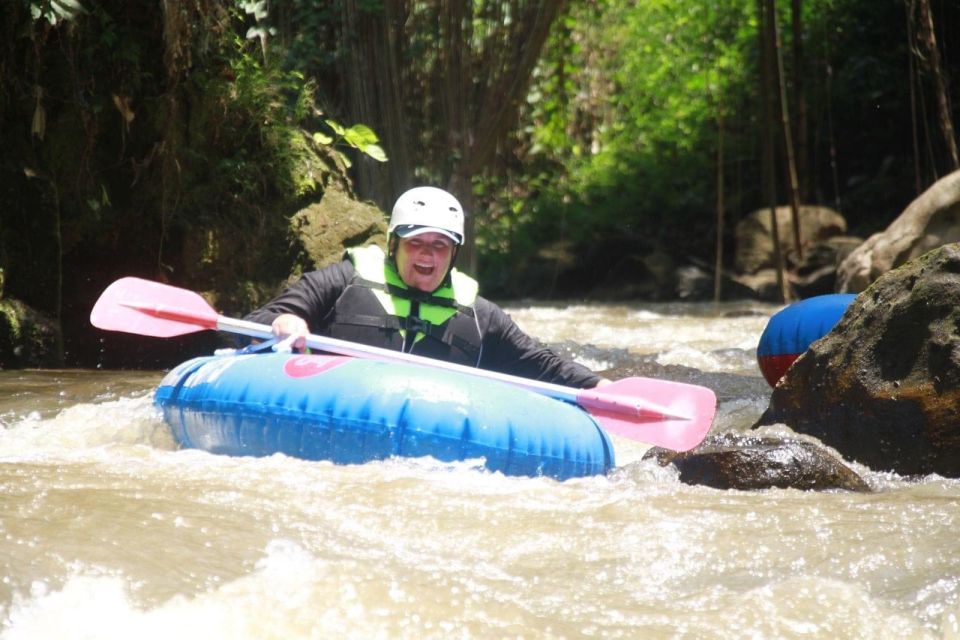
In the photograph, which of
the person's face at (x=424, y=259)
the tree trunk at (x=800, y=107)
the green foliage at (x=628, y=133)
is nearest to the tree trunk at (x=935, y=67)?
the tree trunk at (x=800, y=107)

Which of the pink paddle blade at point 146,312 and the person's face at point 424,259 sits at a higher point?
the person's face at point 424,259

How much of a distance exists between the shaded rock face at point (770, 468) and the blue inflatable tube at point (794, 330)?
5.81 ft

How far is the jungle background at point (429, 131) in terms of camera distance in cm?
615

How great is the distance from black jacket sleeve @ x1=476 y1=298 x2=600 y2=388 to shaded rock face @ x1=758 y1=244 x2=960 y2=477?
771 mm

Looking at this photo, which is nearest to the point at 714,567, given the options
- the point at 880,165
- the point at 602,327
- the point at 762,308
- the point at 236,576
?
the point at 236,576

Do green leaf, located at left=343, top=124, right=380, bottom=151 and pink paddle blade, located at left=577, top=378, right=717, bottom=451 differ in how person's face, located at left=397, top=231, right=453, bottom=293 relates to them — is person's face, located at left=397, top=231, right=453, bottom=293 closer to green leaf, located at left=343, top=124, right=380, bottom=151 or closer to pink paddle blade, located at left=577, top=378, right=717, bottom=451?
pink paddle blade, located at left=577, top=378, right=717, bottom=451

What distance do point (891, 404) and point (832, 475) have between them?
53 cm

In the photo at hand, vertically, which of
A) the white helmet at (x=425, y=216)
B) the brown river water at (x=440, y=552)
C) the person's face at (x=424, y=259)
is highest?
the white helmet at (x=425, y=216)

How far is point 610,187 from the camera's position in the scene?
50.6 feet

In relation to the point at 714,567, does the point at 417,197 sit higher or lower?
higher

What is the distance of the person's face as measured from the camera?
4.36 meters

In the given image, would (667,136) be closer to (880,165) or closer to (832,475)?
(880,165)

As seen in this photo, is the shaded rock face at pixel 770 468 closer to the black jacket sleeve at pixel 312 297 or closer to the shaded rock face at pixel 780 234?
the black jacket sleeve at pixel 312 297

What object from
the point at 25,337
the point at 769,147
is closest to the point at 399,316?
the point at 25,337
